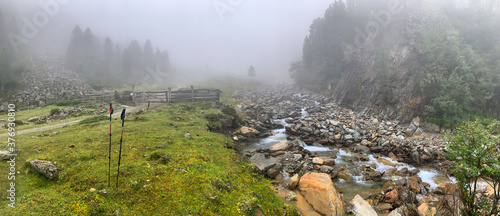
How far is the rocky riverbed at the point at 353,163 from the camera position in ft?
33.3

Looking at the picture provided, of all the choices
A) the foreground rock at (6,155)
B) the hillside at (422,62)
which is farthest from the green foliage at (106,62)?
the hillside at (422,62)

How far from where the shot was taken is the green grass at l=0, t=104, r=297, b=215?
21.7 ft

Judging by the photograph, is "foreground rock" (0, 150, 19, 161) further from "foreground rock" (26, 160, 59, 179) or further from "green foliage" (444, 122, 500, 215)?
"green foliage" (444, 122, 500, 215)

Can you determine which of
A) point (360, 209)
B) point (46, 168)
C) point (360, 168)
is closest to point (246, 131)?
point (360, 168)

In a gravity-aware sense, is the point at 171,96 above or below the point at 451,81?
below

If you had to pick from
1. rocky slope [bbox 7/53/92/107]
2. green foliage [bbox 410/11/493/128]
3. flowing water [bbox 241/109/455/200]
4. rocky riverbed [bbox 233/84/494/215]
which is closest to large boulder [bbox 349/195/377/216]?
rocky riverbed [bbox 233/84/494/215]

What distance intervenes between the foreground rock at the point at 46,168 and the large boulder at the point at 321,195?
1042 cm

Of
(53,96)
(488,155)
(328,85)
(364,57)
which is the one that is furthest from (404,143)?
(53,96)

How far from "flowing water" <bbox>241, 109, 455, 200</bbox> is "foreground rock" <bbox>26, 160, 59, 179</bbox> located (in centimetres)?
1087

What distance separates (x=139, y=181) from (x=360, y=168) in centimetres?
1430

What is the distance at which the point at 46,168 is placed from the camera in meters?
7.88

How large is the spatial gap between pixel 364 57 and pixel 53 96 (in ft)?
201

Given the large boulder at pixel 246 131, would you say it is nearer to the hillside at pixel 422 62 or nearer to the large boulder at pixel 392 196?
the large boulder at pixel 392 196

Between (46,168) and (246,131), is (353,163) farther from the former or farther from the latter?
(46,168)
